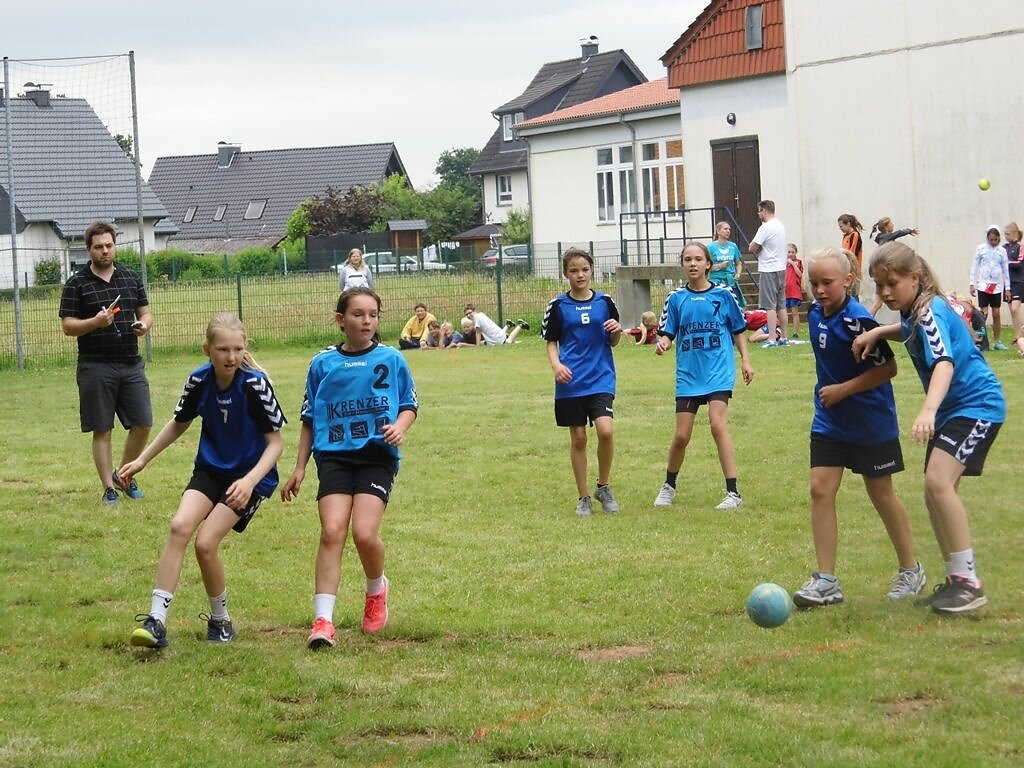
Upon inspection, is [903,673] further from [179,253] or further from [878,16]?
[179,253]

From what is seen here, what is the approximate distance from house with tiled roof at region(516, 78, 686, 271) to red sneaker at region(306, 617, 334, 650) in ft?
113

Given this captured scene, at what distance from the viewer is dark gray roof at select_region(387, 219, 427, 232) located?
69.4m

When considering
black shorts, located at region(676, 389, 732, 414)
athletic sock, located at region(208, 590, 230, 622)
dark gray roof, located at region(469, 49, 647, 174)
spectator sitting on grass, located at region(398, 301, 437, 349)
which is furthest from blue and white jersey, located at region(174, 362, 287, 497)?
dark gray roof, located at region(469, 49, 647, 174)

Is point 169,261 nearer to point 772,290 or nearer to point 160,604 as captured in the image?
point 772,290

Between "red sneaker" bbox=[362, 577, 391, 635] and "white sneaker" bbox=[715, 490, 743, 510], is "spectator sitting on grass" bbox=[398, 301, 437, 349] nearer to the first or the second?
"white sneaker" bbox=[715, 490, 743, 510]

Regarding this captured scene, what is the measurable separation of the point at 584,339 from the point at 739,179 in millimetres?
25371

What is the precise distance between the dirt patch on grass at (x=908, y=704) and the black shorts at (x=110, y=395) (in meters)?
7.06

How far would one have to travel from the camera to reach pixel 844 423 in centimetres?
727

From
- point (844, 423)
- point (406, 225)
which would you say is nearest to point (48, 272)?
point (844, 423)

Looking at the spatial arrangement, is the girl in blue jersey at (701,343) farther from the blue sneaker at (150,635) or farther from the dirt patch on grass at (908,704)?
the dirt patch on grass at (908,704)

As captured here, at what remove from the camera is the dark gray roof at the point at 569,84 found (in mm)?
68062

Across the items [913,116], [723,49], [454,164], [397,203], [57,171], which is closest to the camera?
[57,171]

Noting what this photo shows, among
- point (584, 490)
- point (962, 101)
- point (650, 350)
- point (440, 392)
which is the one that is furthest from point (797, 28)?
point (584, 490)

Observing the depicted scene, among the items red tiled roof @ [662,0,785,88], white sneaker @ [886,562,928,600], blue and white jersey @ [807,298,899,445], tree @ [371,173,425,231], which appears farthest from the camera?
tree @ [371,173,425,231]
